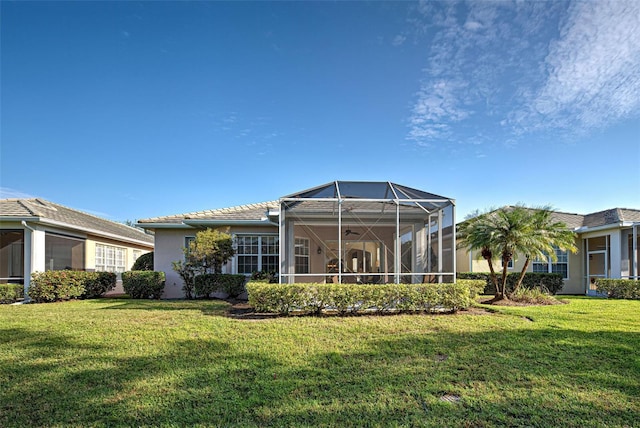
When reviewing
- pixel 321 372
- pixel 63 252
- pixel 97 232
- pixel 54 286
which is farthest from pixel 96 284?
pixel 321 372

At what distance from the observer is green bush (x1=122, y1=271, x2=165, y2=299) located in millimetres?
14289

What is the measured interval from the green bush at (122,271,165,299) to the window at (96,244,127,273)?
17.9 ft

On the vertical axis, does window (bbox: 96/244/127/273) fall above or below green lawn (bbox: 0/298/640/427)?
above

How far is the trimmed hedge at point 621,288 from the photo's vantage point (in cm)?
1419

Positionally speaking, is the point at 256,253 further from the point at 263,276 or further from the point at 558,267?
the point at 558,267

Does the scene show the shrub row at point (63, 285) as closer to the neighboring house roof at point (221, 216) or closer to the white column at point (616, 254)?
the neighboring house roof at point (221, 216)

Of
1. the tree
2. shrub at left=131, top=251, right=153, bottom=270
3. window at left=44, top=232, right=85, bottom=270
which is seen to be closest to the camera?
the tree

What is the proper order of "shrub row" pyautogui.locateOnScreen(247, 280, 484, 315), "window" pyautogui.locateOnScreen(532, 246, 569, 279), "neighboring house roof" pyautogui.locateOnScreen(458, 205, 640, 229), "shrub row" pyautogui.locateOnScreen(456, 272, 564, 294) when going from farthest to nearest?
"window" pyautogui.locateOnScreen(532, 246, 569, 279)
"neighboring house roof" pyautogui.locateOnScreen(458, 205, 640, 229)
"shrub row" pyautogui.locateOnScreen(456, 272, 564, 294)
"shrub row" pyautogui.locateOnScreen(247, 280, 484, 315)

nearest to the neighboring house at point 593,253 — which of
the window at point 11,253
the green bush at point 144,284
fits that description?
the green bush at point 144,284

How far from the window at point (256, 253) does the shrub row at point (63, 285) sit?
5921 millimetres

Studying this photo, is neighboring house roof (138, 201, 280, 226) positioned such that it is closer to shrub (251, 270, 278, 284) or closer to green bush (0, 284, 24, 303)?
shrub (251, 270, 278, 284)

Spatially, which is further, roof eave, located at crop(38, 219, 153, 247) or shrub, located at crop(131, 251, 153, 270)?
shrub, located at crop(131, 251, 153, 270)

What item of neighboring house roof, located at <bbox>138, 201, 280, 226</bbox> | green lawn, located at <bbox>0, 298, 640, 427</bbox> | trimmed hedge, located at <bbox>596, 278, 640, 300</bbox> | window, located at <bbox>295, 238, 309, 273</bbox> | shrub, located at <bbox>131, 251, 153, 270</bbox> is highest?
neighboring house roof, located at <bbox>138, 201, 280, 226</bbox>

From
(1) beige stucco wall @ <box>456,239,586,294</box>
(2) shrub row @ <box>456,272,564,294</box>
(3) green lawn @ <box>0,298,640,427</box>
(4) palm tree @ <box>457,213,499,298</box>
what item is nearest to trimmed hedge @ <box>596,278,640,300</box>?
(2) shrub row @ <box>456,272,564,294</box>
